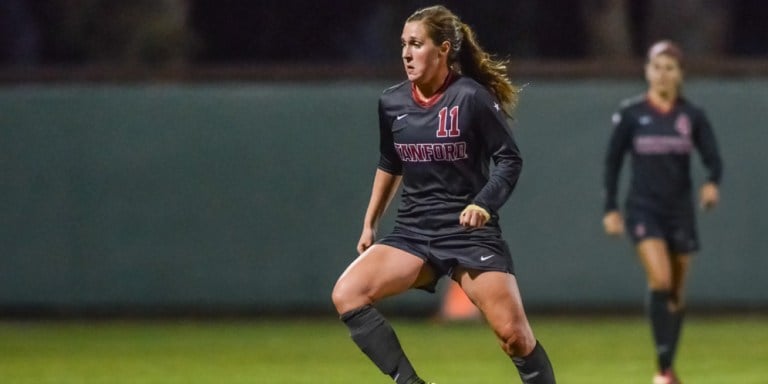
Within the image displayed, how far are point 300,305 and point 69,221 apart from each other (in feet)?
7.92

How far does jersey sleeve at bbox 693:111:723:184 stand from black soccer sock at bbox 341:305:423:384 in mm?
3967

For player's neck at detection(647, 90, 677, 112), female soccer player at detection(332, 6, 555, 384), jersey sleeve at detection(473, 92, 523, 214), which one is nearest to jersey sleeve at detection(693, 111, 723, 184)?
player's neck at detection(647, 90, 677, 112)

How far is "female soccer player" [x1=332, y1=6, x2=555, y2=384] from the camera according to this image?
26.3 feet

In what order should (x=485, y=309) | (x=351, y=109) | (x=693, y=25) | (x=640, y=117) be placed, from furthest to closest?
(x=693, y=25)
(x=351, y=109)
(x=640, y=117)
(x=485, y=309)

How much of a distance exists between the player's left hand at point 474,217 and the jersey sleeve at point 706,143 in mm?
3821

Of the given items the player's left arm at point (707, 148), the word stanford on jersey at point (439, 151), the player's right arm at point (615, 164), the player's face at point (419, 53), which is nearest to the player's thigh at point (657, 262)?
the player's right arm at point (615, 164)

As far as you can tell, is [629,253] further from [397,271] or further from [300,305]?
[397,271]

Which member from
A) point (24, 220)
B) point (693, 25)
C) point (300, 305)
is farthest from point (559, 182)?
point (24, 220)

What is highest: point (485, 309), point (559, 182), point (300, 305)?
point (485, 309)

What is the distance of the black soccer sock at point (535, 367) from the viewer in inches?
320

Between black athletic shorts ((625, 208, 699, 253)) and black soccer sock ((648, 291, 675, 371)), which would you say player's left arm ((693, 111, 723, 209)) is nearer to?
black athletic shorts ((625, 208, 699, 253))

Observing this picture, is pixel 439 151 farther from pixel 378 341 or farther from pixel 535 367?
pixel 535 367

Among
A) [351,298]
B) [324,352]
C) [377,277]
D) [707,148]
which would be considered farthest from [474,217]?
[324,352]

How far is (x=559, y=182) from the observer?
16.3 metres
